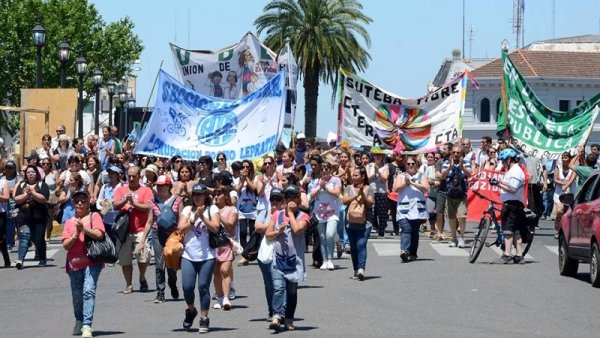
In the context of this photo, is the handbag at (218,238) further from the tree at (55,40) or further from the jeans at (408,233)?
the tree at (55,40)

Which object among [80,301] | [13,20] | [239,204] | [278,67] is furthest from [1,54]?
[80,301]

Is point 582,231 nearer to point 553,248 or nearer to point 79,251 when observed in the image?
point 553,248

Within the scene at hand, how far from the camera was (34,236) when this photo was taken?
22969 mm

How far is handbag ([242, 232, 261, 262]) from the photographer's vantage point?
1625cm

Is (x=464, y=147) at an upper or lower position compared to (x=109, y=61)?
lower

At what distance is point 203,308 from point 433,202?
13608mm

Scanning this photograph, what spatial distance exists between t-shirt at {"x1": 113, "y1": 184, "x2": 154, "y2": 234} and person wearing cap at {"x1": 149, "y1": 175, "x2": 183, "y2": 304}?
0.16m

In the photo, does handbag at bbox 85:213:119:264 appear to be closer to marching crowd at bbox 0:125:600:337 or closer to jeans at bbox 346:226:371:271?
marching crowd at bbox 0:125:600:337

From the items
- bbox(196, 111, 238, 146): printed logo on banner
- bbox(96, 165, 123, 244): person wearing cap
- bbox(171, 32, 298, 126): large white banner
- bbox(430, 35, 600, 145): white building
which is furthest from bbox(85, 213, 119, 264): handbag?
bbox(430, 35, 600, 145): white building

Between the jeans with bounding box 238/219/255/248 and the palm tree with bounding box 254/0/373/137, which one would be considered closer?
the jeans with bounding box 238/219/255/248

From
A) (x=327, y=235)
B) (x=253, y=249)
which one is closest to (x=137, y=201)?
(x=253, y=249)

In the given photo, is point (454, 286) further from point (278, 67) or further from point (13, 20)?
point (13, 20)

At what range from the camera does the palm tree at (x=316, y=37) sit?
58531 millimetres

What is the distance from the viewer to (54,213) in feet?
84.8
